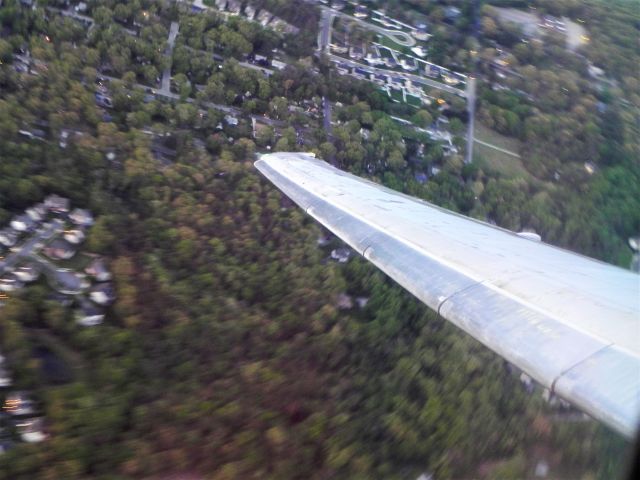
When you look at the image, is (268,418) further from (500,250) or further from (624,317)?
(624,317)

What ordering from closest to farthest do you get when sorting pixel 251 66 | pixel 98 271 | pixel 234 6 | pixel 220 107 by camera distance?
pixel 98 271, pixel 220 107, pixel 251 66, pixel 234 6

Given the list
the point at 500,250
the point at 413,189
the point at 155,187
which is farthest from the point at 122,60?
the point at 500,250

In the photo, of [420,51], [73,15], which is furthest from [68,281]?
[420,51]

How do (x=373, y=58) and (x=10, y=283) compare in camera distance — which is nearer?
(x=10, y=283)

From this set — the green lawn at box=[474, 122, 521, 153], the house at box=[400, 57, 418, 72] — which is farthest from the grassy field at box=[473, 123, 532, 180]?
the house at box=[400, 57, 418, 72]

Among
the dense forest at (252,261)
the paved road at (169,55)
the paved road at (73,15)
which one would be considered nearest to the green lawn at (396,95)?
the dense forest at (252,261)

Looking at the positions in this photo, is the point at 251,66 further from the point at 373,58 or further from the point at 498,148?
the point at 498,148

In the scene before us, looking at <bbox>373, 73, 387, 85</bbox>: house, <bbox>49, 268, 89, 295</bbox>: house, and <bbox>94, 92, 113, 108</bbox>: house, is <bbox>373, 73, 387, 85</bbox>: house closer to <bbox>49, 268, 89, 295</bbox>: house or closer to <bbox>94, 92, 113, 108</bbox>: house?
<bbox>94, 92, 113, 108</bbox>: house
